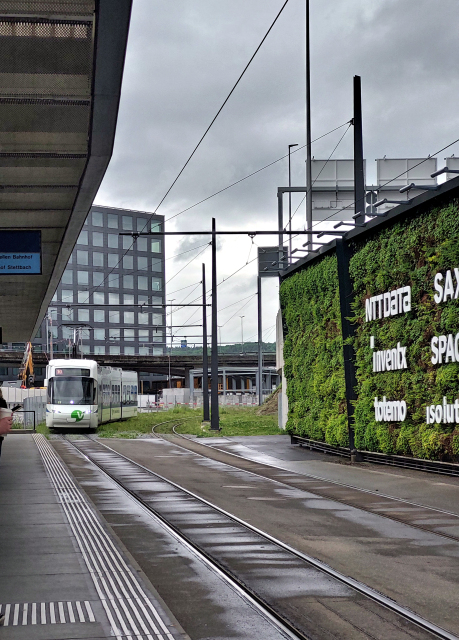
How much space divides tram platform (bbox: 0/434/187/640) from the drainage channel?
101 centimetres

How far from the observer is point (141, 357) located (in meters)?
102

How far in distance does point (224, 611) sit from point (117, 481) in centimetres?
1136

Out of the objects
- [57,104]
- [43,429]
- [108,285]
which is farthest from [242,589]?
[108,285]

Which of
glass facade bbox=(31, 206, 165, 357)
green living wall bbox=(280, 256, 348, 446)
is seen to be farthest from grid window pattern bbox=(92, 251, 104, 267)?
green living wall bbox=(280, 256, 348, 446)

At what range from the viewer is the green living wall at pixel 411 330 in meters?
17.4

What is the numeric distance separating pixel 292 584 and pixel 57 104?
7141mm

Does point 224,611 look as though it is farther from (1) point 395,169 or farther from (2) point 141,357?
(2) point 141,357

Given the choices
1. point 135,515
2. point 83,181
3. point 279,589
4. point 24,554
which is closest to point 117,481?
point 135,515

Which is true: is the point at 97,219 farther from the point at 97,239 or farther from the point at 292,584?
the point at 292,584

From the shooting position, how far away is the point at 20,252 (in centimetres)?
1850

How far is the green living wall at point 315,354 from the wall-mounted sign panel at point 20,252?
8685mm

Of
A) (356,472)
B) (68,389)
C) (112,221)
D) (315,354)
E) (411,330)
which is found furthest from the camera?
(112,221)

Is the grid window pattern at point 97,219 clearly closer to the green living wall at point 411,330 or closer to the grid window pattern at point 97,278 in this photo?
the grid window pattern at point 97,278

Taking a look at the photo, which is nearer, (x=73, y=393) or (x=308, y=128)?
(x=308, y=128)
